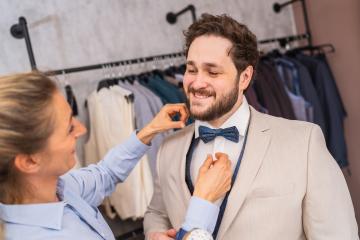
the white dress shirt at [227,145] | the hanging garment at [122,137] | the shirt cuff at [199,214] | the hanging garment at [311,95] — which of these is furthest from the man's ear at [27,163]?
the hanging garment at [311,95]

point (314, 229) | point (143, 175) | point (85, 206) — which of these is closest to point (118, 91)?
point (143, 175)

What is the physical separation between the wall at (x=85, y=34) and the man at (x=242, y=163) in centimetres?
105

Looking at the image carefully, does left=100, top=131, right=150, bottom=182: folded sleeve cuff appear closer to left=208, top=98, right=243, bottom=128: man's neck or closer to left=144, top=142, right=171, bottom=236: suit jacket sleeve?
left=144, top=142, right=171, bottom=236: suit jacket sleeve

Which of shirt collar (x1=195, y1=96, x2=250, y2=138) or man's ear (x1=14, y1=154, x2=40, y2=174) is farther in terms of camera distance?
shirt collar (x1=195, y1=96, x2=250, y2=138)

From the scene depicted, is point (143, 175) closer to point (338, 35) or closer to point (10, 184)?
point (10, 184)

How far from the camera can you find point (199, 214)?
3.17 ft

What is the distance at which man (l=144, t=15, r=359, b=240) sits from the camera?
3.56 feet

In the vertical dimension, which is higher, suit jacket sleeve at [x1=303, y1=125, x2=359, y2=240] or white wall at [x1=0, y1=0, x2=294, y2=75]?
white wall at [x1=0, y1=0, x2=294, y2=75]

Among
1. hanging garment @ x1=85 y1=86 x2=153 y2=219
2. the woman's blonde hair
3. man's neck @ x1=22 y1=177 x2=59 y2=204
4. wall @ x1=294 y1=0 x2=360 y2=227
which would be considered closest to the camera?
the woman's blonde hair

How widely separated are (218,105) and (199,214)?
41cm

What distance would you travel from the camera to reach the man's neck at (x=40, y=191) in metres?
0.91

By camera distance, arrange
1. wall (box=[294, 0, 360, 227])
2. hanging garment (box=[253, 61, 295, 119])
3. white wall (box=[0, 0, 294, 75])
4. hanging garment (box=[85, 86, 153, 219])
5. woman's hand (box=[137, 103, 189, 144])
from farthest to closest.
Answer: wall (box=[294, 0, 360, 227]), hanging garment (box=[253, 61, 295, 119]), white wall (box=[0, 0, 294, 75]), hanging garment (box=[85, 86, 153, 219]), woman's hand (box=[137, 103, 189, 144])

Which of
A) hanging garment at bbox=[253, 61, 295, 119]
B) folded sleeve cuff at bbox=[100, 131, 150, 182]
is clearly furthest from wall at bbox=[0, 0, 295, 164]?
folded sleeve cuff at bbox=[100, 131, 150, 182]

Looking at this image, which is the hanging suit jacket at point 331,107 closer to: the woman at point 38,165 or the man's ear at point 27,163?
the woman at point 38,165
